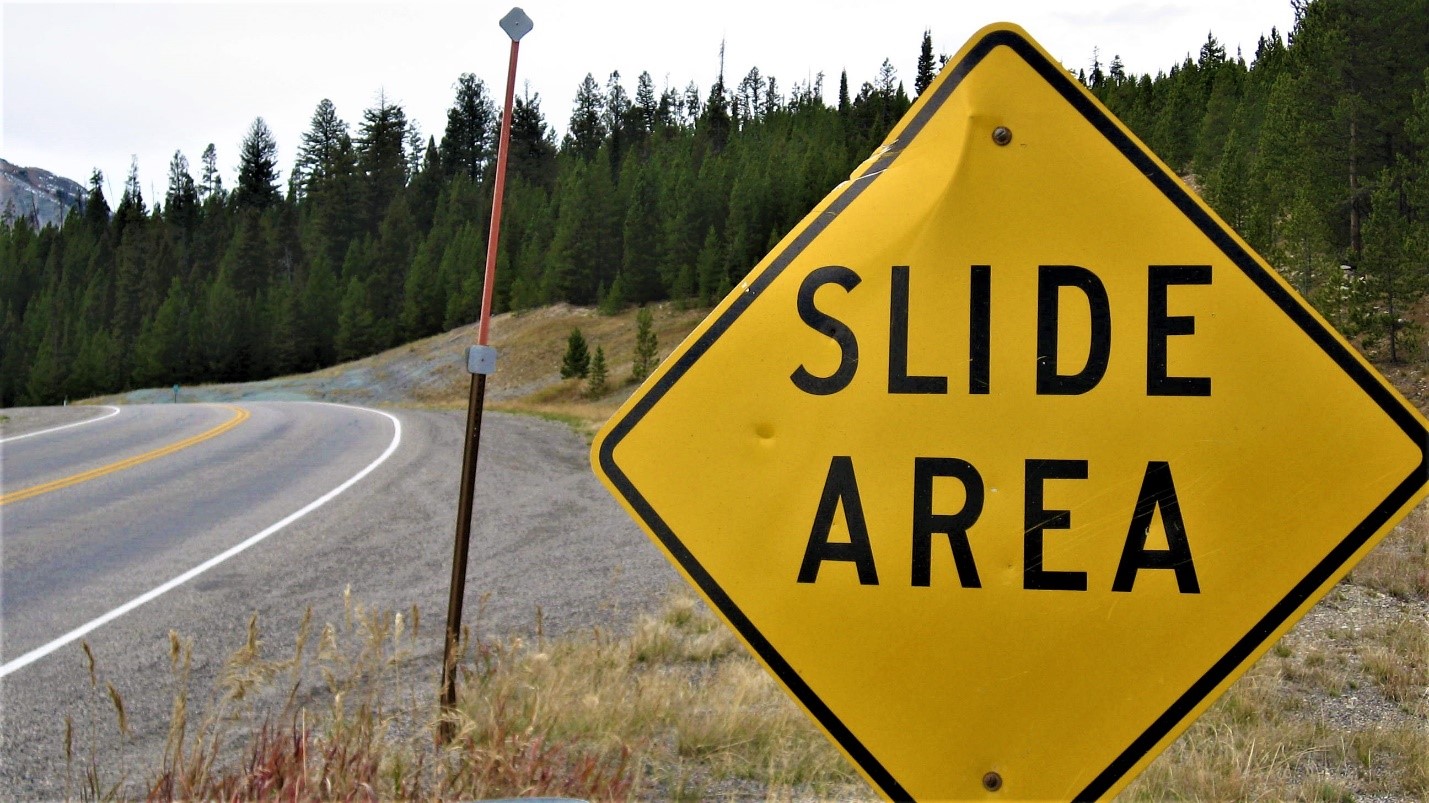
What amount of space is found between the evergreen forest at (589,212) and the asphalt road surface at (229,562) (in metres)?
28.2

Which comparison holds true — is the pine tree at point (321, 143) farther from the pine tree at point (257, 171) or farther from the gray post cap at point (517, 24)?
the gray post cap at point (517, 24)

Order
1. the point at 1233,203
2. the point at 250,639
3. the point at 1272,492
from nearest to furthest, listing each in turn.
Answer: the point at 1272,492, the point at 250,639, the point at 1233,203

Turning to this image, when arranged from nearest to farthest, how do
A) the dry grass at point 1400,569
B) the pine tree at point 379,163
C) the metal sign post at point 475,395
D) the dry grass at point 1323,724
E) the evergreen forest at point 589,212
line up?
the dry grass at point 1323,724
the metal sign post at point 475,395
the dry grass at point 1400,569
the evergreen forest at point 589,212
the pine tree at point 379,163

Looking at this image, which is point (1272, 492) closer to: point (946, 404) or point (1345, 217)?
point (946, 404)

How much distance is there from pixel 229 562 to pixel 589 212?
67.9m

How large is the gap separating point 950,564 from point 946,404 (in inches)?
10.8

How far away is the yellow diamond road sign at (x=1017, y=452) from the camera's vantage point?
1.70 metres

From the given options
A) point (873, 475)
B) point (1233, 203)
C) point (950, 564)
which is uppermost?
point (1233, 203)

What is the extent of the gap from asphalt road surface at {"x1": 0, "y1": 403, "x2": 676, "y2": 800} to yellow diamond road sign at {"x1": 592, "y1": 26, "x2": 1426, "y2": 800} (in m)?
1.97

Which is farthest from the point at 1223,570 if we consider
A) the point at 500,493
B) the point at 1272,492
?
the point at 500,493

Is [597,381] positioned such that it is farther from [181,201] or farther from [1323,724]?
[181,201]

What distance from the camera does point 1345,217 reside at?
40.3 meters

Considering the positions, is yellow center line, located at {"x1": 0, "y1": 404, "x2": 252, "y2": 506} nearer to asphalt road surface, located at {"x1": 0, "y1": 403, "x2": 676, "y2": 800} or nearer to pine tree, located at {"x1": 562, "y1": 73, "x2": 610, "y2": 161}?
asphalt road surface, located at {"x1": 0, "y1": 403, "x2": 676, "y2": 800}

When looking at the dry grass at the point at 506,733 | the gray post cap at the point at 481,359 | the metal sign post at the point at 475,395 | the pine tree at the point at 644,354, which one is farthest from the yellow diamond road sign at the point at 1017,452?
the pine tree at the point at 644,354
